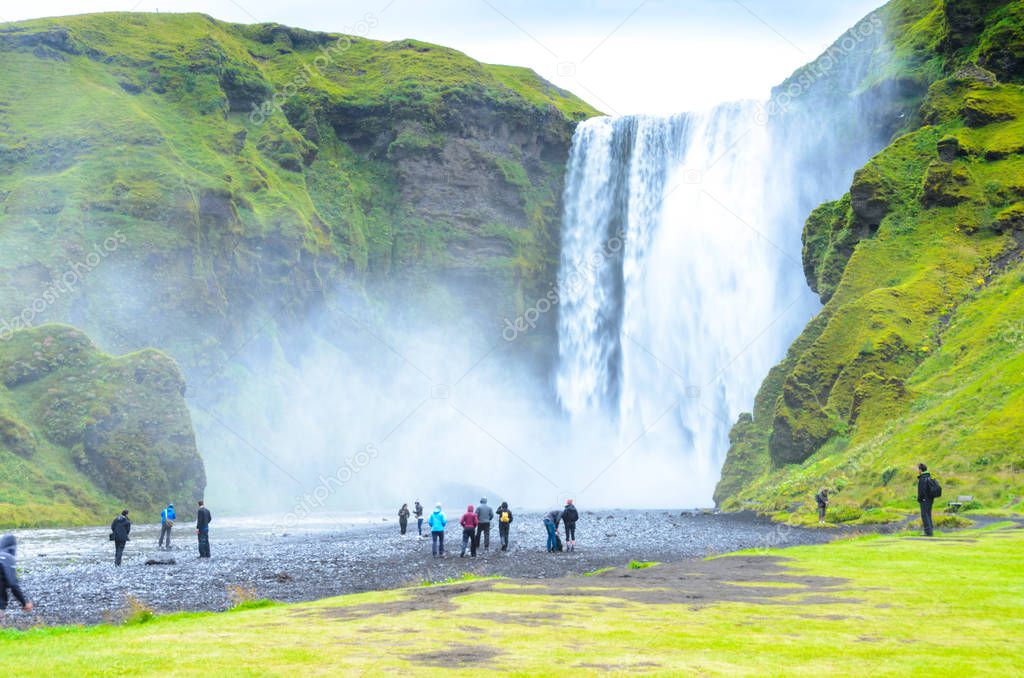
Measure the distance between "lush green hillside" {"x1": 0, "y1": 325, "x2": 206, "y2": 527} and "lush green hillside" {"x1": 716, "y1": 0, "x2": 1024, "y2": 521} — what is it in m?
48.5

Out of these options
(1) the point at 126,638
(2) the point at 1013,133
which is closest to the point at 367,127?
(2) the point at 1013,133

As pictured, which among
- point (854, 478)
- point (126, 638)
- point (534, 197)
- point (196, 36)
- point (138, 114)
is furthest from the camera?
point (196, 36)

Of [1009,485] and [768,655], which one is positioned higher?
[1009,485]

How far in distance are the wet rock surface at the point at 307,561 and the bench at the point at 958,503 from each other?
4.95 meters

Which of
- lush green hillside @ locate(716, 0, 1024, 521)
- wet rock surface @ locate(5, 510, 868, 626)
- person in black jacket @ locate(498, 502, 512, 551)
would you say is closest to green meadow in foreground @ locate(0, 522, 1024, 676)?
wet rock surface @ locate(5, 510, 868, 626)

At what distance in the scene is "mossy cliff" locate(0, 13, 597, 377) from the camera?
4112 inches

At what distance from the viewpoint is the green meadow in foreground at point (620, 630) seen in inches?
452

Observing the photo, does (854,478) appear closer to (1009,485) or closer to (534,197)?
(1009,485)

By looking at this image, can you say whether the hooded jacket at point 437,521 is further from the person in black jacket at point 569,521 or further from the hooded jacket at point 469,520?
the person in black jacket at point 569,521

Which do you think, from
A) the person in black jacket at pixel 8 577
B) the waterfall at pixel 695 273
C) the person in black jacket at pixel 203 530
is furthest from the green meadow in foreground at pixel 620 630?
the waterfall at pixel 695 273

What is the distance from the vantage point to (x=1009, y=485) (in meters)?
38.2

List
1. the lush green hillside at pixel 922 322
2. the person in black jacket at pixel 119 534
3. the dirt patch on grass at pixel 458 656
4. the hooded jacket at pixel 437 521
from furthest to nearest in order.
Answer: the lush green hillside at pixel 922 322 < the person in black jacket at pixel 119 534 < the hooded jacket at pixel 437 521 < the dirt patch on grass at pixel 458 656

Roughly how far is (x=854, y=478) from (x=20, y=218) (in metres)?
91.4

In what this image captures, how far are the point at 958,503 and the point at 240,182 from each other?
346 ft
